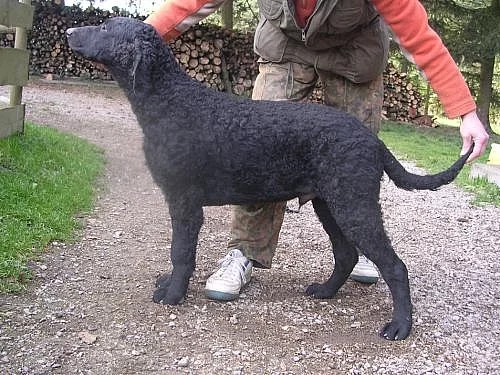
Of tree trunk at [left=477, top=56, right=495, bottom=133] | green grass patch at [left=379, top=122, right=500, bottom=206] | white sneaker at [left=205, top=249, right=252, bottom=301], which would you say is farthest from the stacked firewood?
white sneaker at [left=205, top=249, right=252, bottom=301]

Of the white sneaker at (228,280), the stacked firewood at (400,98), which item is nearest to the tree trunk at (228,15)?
the stacked firewood at (400,98)

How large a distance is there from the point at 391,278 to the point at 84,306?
1.66 metres

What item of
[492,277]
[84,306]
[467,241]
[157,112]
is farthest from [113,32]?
[467,241]

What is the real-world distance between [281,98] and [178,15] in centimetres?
81

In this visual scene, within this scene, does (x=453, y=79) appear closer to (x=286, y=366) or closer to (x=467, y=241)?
(x=286, y=366)

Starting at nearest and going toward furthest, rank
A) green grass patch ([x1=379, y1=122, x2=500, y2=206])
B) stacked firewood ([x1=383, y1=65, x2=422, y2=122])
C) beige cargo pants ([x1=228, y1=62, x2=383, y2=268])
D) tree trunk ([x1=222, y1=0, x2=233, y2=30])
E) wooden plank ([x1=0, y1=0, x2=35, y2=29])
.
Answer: beige cargo pants ([x1=228, y1=62, x2=383, y2=268]) → wooden plank ([x1=0, y1=0, x2=35, y2=29]) → green grass patch ([x1=379, y1=122, x2=500, y2=206]) → stacked firewood ([x1=383, y1=65, x2=422, y2=122]) → tree trunk ([x1=222, y1=0, x2=233, y2=30])

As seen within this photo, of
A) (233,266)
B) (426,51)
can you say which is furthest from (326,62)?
(233,266)

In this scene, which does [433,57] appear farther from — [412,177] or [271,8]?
[271,8]

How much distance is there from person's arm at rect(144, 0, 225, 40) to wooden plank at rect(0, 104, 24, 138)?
3020mm

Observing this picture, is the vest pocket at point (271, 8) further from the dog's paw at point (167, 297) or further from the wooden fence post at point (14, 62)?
the wooden fence post at point (14, 62)

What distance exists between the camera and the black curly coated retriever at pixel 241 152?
10.1ft

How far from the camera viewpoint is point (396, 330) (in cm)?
313

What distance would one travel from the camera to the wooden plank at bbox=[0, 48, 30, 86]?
5.72 meters

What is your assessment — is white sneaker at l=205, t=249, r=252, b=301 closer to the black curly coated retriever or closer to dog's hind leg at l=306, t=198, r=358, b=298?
the black curly coated retriever
